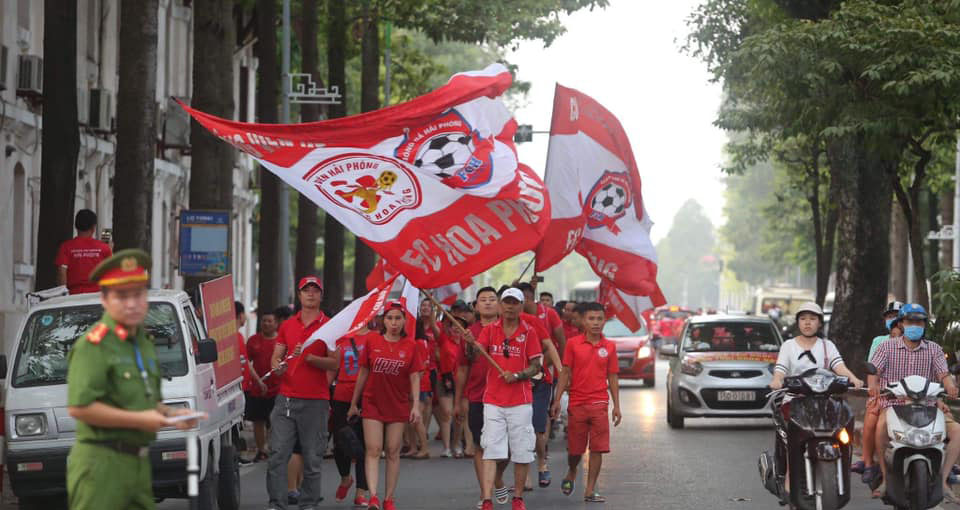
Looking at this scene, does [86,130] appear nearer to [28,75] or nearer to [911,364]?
[28,75]

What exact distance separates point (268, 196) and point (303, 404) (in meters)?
14.3

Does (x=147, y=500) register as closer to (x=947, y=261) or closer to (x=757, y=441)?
(x=757, y=441)

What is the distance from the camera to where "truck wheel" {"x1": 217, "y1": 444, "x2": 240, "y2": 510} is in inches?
554

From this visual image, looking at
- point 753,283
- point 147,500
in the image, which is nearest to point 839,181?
point 147,500

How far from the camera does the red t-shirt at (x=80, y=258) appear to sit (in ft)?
52.6

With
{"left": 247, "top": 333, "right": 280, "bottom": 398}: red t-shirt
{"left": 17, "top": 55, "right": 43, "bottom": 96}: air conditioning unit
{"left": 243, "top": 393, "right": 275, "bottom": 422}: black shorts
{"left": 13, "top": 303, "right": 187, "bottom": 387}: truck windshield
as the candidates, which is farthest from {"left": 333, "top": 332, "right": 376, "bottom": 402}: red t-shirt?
{"left": 17, "top": 55, "right": 43, "bottom": 96}: air conditioning unit

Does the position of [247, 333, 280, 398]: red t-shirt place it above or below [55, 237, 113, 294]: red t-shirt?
below

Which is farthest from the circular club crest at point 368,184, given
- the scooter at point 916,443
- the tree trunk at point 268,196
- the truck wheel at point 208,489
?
the tree trunk at point 268,196

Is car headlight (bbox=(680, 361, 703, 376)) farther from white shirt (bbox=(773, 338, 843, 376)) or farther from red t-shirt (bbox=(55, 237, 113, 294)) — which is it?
white shirt (bbox=(773, 338, 843, 376))

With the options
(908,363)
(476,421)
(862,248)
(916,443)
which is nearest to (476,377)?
(476,421)

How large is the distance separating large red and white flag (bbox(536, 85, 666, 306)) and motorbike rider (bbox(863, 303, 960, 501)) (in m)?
5.87

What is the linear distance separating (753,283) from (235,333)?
123623 mm

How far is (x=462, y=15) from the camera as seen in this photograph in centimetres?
3622

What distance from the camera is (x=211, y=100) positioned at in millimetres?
23406
